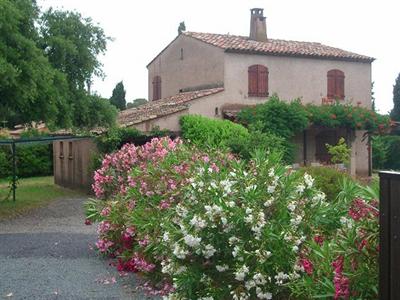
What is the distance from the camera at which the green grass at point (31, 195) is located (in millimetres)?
19281

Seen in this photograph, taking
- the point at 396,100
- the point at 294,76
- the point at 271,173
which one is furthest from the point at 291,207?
the point at 396,100

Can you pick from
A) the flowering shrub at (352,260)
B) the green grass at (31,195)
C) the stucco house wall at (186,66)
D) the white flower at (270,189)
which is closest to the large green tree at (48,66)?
the green grass at (31,195)

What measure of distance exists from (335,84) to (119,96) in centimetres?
2229

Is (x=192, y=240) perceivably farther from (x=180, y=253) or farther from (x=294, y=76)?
(x=294, y=76)

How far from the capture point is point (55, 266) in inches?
376

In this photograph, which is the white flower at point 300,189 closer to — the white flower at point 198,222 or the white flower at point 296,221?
the white flower at point 296,221

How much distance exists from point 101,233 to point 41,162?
83.2 ft

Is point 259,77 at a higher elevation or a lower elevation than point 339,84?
higher

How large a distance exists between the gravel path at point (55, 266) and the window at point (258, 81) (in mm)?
15864

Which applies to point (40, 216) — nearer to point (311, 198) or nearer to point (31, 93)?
point (31, 93)

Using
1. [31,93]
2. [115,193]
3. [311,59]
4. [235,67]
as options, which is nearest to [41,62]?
[31,93]

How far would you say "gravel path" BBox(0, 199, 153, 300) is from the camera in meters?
7.71

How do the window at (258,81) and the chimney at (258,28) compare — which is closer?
the window at (258,81)

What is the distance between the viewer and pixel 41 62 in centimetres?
1645
